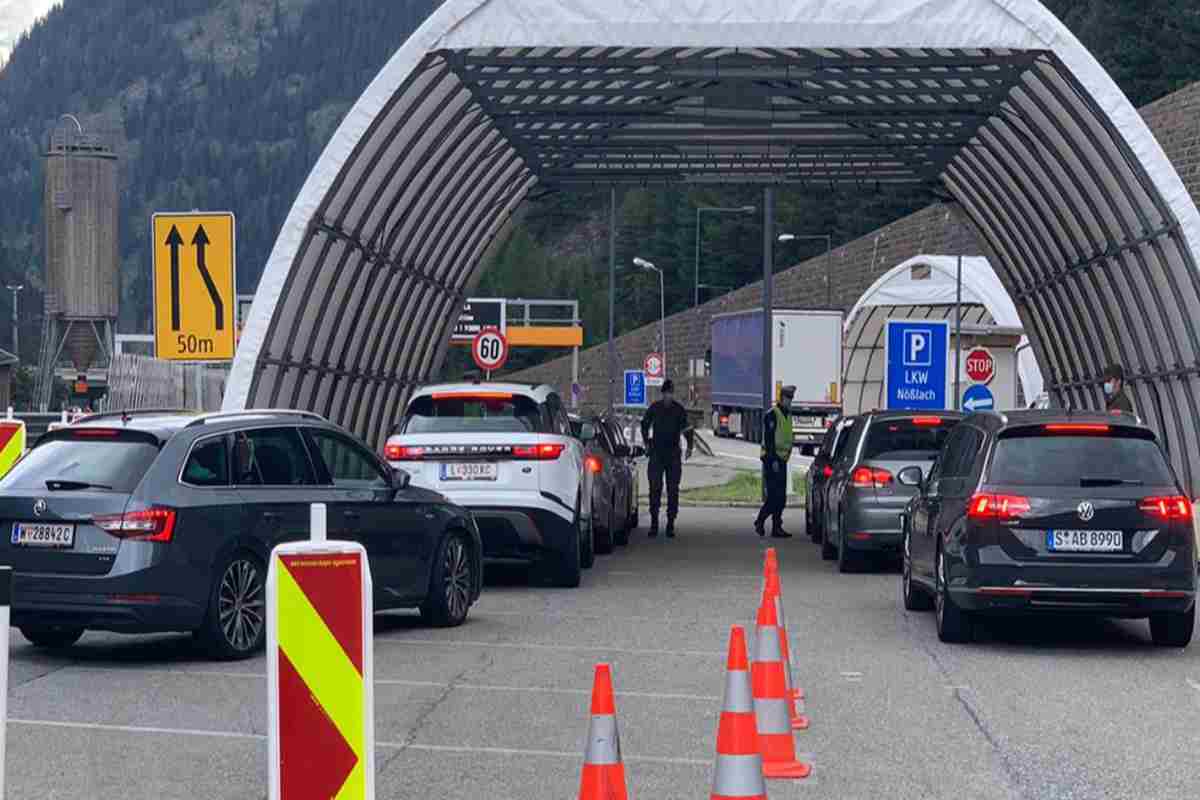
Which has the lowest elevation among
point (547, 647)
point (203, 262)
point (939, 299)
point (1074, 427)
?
point (547, 647)

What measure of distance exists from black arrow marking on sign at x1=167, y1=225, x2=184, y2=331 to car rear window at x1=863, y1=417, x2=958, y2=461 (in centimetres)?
718

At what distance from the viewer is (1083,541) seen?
13945 mm

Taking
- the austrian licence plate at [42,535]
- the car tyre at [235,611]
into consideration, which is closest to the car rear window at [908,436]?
the car tyre at [235,611]

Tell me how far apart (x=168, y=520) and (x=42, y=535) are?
736mm

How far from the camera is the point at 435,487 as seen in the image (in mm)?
18219

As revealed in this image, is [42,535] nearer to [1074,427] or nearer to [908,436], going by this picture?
[1074,427]

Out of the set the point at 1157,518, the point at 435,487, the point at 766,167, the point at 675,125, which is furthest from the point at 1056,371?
the point at 1157,518

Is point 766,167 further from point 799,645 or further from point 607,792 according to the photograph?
point 607,792

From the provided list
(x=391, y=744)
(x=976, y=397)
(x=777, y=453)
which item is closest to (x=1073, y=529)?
(x=391, y=744)

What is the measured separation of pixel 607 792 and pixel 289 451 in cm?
796

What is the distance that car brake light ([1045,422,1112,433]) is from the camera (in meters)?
14.3

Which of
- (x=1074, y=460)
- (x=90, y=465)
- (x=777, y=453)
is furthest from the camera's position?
(x=777, y=453)

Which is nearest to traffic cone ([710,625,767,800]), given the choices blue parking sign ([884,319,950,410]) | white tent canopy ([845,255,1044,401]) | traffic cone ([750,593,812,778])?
traffic cone ([750,593,812,778])

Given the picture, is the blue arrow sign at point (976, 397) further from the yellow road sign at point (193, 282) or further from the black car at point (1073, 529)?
the black car at point (1073, 529)
